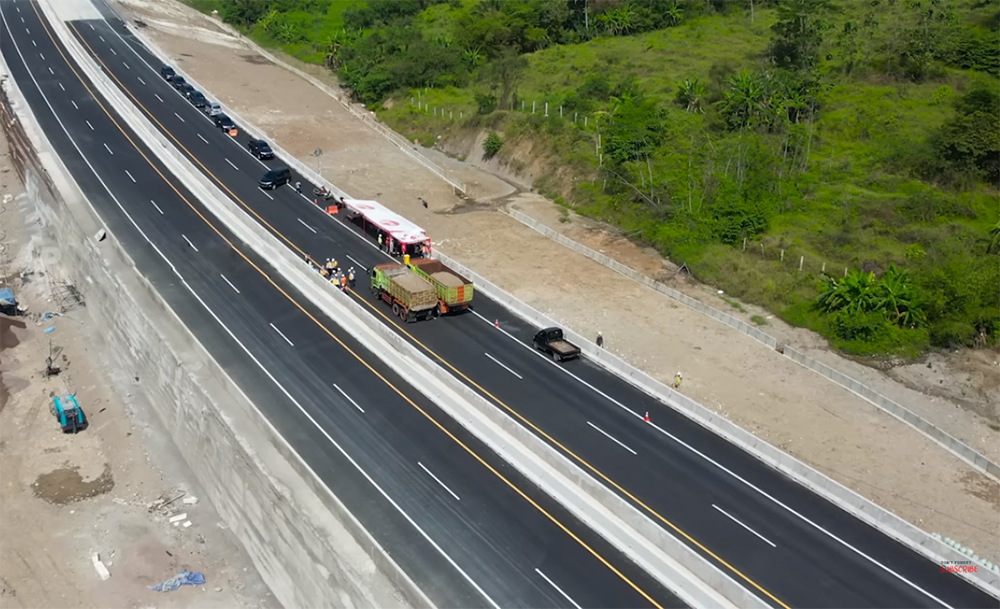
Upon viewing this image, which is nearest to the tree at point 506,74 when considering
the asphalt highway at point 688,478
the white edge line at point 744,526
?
the asphalt highway at point 688,478

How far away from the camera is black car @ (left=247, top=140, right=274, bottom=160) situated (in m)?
79.8

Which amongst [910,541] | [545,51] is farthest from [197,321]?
[545,51]

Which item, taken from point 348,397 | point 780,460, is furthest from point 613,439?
point 348,397

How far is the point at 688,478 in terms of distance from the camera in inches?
1582

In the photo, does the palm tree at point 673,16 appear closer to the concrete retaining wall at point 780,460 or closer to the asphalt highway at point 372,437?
the asphalt highway at point 372,437

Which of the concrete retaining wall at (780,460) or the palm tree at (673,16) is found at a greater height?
the palm tree at (673,16)

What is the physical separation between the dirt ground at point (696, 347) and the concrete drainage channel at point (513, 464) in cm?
1158

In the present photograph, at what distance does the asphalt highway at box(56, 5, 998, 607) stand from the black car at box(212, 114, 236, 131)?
28.8 meters

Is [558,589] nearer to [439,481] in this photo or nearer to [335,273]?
[439,481]

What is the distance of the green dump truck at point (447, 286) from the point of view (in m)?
53.4

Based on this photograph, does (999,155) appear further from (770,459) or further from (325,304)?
(325,304)

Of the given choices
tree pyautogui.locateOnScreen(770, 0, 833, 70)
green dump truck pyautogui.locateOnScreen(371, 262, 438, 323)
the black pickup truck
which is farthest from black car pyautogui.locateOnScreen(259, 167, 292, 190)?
tree pyautogui.locateOnScreen(770, 0, 833, 70)

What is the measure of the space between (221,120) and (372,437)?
179 ft

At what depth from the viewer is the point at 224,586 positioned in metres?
43.7
